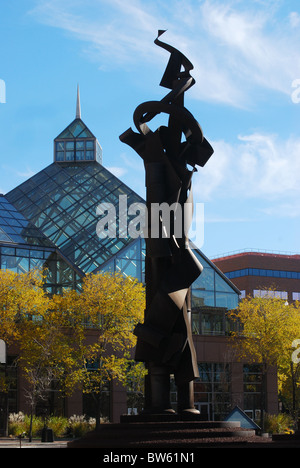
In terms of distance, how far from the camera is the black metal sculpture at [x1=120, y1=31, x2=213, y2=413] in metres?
18.2

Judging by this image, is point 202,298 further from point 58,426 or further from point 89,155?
point 89,155

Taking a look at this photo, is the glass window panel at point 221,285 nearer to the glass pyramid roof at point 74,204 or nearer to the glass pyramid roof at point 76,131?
the glass pyramid roof at point 74,204

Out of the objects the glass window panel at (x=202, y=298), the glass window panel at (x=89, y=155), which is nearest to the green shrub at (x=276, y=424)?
the glass window panel at (x=202, y=298)

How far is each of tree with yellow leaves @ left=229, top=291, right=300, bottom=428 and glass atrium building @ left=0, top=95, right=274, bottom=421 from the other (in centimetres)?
229

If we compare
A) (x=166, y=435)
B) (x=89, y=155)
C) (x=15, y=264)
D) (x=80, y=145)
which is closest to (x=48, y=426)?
(x=15, y=264)

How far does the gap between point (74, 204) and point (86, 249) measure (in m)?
6.75

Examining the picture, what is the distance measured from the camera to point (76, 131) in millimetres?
72312

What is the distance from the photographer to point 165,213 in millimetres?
18844

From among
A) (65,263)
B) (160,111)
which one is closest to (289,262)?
(65,263)

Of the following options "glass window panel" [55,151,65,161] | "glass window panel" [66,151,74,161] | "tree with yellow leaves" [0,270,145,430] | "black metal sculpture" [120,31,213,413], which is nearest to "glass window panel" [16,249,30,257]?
"tree with yellow leaves" [0,270,145,430]

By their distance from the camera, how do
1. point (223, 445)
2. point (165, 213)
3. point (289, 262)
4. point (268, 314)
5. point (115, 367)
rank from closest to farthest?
point (223, 445) < point (165, 213) < point (115, 367) < point (268, 314) < point (289, 262)

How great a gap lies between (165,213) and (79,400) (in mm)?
31848

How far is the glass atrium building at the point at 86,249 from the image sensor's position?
52.4m

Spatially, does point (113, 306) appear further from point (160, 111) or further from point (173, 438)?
point (173, 438)
